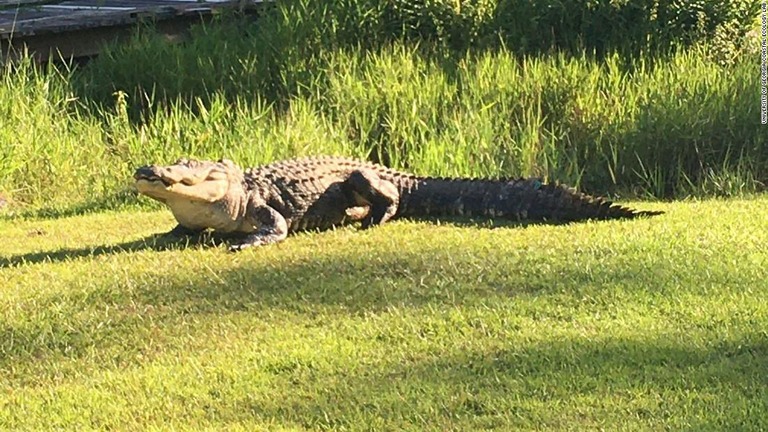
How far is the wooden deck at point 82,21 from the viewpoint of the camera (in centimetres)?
980

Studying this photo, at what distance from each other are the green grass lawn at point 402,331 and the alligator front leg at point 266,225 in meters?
0.08

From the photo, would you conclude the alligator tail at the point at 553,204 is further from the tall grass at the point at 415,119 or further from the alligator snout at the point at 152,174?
the alligator snout at the point at 152,174

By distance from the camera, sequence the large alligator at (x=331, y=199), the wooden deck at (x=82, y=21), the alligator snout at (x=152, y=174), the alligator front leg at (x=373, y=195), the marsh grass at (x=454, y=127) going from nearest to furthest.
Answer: the alligator snout at (x=152, y=174) < the large alligator at (x=331, y=199) < the alligator front leg at (x=373, y=195) < the marsh grass at (x=454, y=127) < the wooden deck at (x=82, y=21)

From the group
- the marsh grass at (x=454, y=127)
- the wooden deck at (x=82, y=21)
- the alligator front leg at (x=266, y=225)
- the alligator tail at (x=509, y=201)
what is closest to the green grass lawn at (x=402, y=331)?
the alligator front leg at (x=266, y=225)

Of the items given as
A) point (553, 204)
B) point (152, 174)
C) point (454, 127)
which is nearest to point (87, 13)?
point (454, 127)

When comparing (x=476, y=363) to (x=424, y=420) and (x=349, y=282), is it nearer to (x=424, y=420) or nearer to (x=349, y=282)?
(x=424, y=420)

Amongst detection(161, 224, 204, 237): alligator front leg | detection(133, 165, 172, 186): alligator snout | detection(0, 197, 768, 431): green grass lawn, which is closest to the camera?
detection(0, 197, 768, 431): green grass lawn

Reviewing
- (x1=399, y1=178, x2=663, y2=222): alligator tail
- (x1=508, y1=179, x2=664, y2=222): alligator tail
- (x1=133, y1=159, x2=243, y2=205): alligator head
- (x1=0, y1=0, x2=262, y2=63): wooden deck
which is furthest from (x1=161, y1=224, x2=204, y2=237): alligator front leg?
(x1=0, y1=0, x2=262, y2=63): wooden deck

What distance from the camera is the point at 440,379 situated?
341 cm

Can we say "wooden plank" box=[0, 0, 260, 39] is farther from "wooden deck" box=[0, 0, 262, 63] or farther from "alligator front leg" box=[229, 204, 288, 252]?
"alligator front leg" box=[229, 204, 288, 252]

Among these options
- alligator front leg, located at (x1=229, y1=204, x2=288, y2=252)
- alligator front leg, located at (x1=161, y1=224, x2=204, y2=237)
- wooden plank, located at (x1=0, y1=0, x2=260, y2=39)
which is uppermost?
wooden plank, located at (x1=0, y1=0, x2=260, y2=39)

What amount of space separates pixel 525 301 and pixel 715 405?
1114 millimetres

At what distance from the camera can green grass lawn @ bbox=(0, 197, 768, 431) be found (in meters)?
3.21

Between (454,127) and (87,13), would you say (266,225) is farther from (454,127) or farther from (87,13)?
(87,13)
